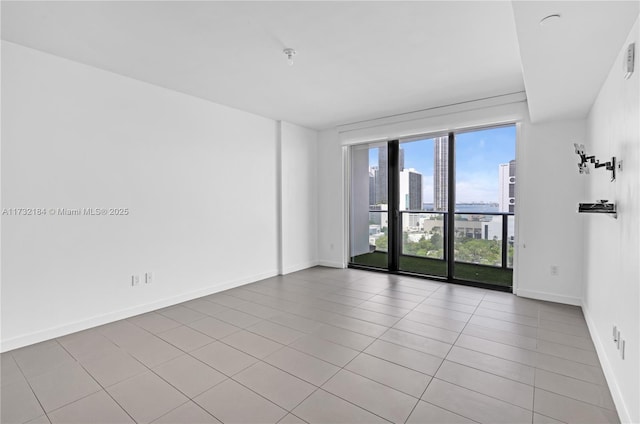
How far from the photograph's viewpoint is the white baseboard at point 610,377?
1.74m

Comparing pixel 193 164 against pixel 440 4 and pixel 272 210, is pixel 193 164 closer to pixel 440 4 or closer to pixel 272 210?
pixel 272 210

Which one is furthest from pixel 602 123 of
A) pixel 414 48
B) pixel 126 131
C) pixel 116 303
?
pixel 116 303

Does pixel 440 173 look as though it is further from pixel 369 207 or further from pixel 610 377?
pixel 610 377

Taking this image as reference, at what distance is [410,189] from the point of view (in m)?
5.42

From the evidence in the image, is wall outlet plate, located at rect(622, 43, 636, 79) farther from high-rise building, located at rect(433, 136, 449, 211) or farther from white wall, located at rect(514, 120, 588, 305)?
high-rise building, located at rect(433, 136, 449, 211)

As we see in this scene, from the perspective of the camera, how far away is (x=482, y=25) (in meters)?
2.40

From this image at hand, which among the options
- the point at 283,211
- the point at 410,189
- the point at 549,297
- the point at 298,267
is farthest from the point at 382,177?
the point at 549,297

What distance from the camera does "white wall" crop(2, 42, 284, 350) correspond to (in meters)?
2.73

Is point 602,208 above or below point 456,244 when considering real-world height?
above

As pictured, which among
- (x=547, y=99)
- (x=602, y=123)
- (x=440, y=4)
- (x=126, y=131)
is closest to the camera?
(x=440, y=4)

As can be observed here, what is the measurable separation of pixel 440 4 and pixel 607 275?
231cm

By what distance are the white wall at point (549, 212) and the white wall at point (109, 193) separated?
12.6 feet

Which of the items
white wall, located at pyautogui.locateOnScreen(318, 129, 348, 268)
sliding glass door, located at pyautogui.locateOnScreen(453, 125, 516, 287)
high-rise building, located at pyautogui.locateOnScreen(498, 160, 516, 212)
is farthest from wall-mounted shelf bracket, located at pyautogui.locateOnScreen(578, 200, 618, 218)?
white wall, located at pyautogui.locateOnScreen(318, 129, 348, 268)

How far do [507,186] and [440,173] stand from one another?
37.4 inches
